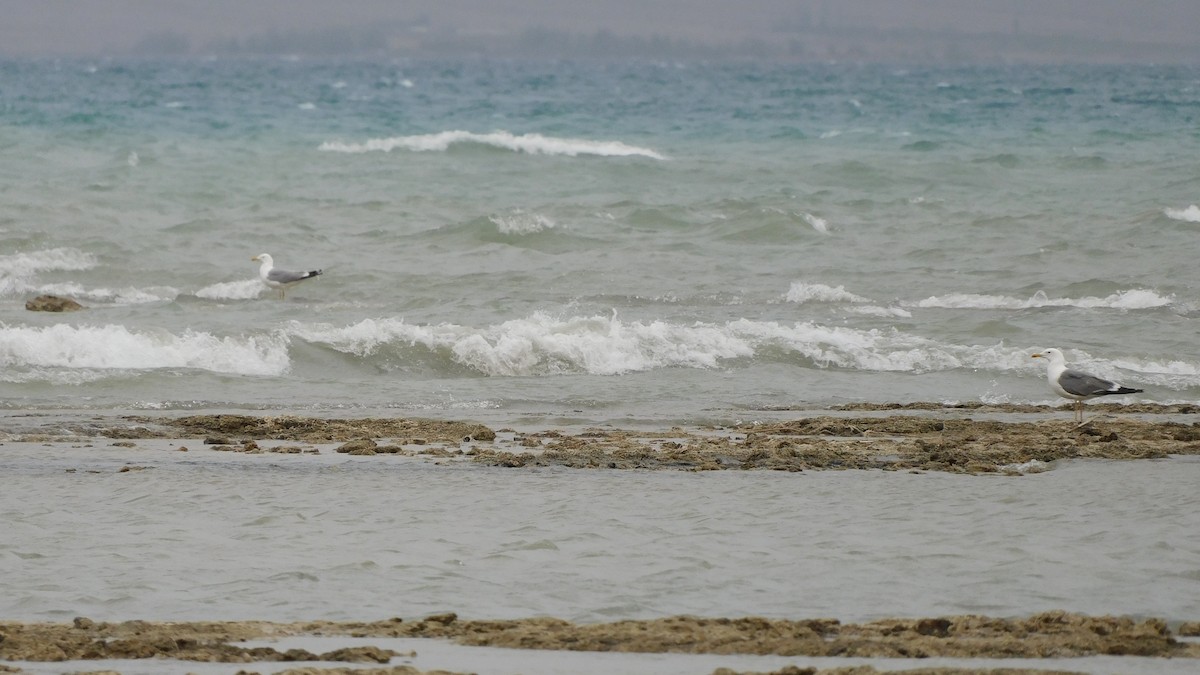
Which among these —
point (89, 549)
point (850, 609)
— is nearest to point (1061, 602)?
point (850, 609)

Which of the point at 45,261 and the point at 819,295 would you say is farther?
the point at 45,261

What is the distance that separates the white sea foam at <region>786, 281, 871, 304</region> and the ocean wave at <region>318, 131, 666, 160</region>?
50.2 feet

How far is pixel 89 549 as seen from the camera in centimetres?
661

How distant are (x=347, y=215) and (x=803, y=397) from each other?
1449 centimetres

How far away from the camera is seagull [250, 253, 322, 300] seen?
62.1 feet

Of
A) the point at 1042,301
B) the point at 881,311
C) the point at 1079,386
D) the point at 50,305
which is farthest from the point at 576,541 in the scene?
the point at 1042,301

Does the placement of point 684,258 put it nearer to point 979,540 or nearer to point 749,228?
point 749,228

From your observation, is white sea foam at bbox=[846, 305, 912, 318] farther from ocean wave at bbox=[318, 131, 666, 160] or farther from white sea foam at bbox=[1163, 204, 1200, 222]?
ocean wave at bbox=[318, 131, 666, 160]

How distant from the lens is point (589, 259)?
70.9ft

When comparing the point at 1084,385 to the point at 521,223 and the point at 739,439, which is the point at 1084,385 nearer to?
the point at 739,439

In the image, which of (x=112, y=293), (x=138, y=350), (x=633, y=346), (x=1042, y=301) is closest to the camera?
(x=138, y=350)

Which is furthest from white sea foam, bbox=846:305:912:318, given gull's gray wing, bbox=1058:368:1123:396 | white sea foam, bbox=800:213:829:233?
white sea foam, bbox=800:213:829:233

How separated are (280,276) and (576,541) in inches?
509

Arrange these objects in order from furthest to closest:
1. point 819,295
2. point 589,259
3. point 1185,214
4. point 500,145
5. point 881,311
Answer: point 500,145 < point 1185,214 < point 589,259 < point 819,295 < point 881,311
